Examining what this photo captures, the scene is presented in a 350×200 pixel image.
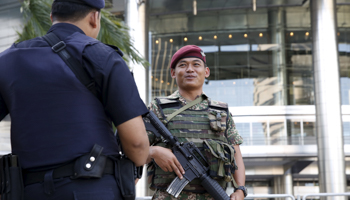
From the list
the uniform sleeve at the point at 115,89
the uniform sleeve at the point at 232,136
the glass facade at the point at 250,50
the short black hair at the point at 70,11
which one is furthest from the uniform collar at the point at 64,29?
the glass facade at the point at 250,50

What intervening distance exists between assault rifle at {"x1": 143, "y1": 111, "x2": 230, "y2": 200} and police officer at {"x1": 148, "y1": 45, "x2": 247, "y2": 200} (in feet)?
0.15

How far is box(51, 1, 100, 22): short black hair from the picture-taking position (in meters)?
1.53

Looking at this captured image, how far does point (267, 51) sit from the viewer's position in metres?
23.4

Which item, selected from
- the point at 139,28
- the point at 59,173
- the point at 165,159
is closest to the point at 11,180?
the point at 59,173

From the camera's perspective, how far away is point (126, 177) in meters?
1.41

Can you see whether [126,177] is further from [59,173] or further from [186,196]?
[186,196]

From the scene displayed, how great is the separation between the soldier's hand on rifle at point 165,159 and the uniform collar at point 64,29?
3.13 ft

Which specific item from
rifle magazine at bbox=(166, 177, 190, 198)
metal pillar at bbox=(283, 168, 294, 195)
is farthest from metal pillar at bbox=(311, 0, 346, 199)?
rifle magazine at bbox=(166, 177, 190, 198)

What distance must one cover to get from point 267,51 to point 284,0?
3295 millimetres

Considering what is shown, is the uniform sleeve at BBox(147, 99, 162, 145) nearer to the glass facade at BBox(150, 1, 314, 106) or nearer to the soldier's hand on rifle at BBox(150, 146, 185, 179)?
the soldier's hand on rifle at BBox(150, 146, 185, 179)

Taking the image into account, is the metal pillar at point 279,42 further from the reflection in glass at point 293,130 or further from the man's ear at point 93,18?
the man's ear at point 93,18

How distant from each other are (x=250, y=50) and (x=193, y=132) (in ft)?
70.5

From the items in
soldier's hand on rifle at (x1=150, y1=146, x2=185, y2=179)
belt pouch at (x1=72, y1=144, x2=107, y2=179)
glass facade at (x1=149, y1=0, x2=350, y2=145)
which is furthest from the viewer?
glass facade at (x1=149, y1=0, x2=350, y2=145)

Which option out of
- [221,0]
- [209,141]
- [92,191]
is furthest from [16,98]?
[221,0]
